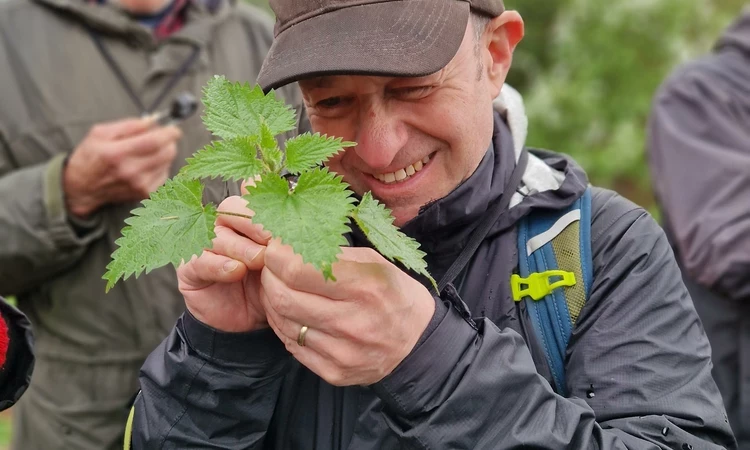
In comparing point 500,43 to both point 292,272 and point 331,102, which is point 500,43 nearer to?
point 331,102

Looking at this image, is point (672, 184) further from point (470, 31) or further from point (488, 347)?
point (488, 347)

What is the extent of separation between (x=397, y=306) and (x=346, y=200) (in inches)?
10.2

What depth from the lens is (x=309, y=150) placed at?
5.84ft

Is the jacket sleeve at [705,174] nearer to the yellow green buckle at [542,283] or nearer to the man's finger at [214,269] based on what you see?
the yellow green buckle at [542,283]

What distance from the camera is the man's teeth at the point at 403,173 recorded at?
84.7 inches

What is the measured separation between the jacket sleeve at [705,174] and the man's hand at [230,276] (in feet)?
6.85

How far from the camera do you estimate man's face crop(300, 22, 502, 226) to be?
2041 millimetres

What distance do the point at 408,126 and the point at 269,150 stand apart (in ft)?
1.44

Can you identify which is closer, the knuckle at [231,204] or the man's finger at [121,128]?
the knuckle at [231,204]

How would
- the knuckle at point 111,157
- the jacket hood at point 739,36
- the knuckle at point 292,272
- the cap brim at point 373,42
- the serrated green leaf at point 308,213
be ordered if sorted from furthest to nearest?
1. the jacket hood at point 739,36
2. the knuckle at point 111,157
3. the cap brim at point 373,42
4. the knuckle at point 292,272
5. the serrated green leaf at point 308,213

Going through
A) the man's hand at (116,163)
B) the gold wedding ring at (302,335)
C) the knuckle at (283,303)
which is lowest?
the man's hand at (116,163)

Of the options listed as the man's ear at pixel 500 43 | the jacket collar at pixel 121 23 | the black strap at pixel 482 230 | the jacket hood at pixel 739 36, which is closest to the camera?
the black strap at pixel 482 230

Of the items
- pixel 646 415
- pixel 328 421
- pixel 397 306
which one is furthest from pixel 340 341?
pixel 646 415

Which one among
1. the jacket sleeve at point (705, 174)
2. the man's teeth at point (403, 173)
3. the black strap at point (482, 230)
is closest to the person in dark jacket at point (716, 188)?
the jacket sleeve at point (705, 174)
